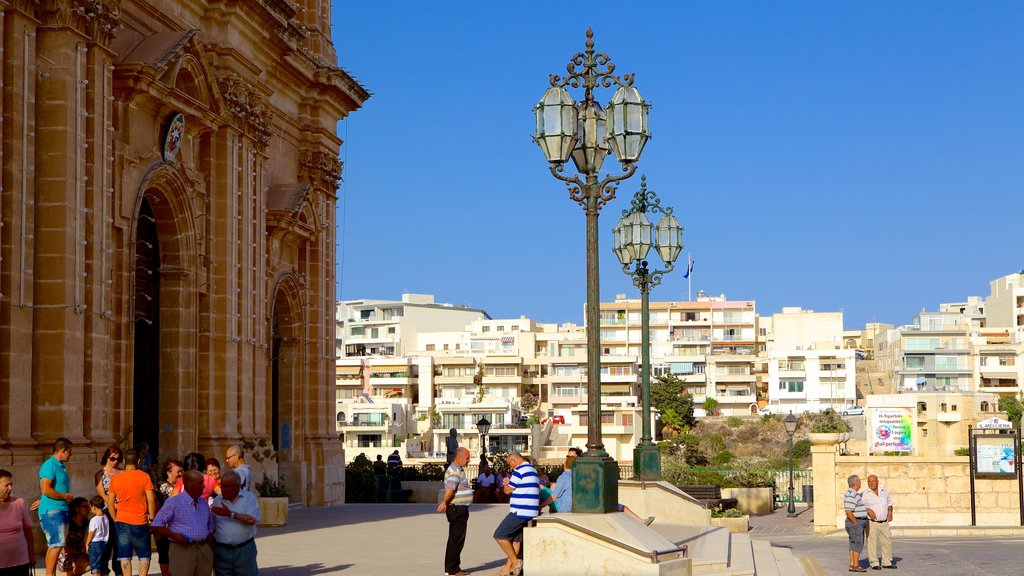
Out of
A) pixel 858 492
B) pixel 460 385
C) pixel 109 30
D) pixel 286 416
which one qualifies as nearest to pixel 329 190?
pixel 286 416

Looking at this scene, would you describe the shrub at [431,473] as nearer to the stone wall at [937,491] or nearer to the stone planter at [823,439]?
the stone planter at [823,439]

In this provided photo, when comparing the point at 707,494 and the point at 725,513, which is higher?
the point at 707,494

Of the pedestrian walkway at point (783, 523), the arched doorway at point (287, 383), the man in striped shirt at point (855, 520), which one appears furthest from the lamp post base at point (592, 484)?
the arched doorway at point (287, 383)

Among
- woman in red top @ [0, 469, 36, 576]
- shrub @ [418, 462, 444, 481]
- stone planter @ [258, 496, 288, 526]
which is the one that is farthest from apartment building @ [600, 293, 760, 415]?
woman in red top @ [0, 469, 36, 576]

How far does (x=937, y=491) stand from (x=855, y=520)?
9.76 m

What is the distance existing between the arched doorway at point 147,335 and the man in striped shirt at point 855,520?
13206 millimetres

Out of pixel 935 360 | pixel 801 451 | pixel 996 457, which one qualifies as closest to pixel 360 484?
pixel 996 457

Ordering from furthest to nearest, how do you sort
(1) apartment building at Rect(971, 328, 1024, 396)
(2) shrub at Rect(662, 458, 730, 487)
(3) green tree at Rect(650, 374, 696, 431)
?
(1) apartment building at Rect(971, 328, 1024, 396), (3) green tree at Rect(650, 374, 696, 431), (2) shrub at Rect(662, 458, 730, 487)

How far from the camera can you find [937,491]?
1158 inches

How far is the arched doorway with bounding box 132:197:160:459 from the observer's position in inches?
1037

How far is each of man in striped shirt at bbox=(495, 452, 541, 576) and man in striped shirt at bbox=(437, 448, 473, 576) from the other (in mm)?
465

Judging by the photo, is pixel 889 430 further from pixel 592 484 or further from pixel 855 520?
pixel 592 484

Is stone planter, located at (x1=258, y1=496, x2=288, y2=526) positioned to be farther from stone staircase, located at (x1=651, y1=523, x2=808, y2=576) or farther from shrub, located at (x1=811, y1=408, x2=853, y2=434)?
shrub, located at (x1=811, y1=408, x2=853, y2=434)

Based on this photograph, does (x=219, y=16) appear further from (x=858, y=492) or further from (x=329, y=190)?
(x=858, y=492)
